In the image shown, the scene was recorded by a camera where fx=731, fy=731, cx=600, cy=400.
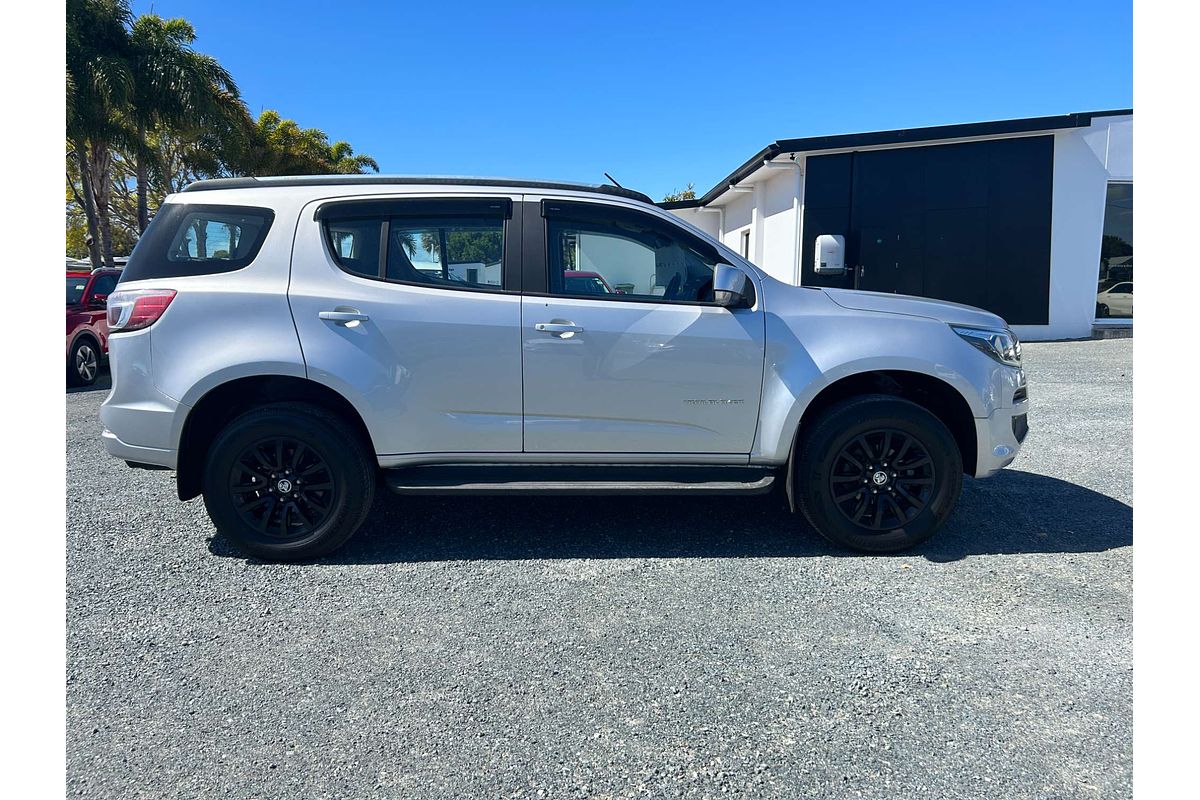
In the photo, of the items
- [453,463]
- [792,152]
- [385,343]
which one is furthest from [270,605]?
[792,152]

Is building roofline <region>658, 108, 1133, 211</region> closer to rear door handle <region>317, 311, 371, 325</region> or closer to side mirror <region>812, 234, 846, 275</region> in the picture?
side mirror <region>812, 234, 846, 275</region>

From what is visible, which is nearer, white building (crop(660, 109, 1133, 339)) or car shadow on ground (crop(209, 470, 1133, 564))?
car shadow on ground (crop(209, 470, 1133, 564))

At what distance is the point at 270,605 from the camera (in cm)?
352

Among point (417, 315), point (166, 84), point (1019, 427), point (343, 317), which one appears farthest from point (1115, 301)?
point (166, 84)

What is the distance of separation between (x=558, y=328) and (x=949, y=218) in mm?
14008

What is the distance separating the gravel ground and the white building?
455 inches

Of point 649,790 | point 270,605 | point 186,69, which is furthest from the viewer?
point 186,69

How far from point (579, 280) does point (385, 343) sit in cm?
110

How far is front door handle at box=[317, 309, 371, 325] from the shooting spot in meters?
3.83

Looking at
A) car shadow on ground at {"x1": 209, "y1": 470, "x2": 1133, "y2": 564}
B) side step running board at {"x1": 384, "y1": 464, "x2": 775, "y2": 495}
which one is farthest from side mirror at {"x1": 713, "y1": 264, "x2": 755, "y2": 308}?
car shadow on ground at {"x1": 209, "y1": 470, "x2": 1133, "y2": 564}

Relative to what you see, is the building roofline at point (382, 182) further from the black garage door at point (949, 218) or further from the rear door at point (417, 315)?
the black garage door at point (949, 218)

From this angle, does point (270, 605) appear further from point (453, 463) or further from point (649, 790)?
point (649, 790)

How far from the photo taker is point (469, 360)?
3879 mm

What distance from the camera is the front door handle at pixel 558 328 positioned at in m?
3.89
